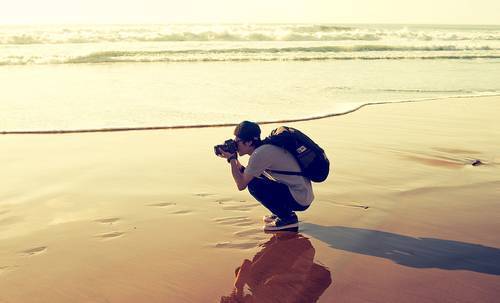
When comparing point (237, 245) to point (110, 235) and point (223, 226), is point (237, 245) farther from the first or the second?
point (110, 235)

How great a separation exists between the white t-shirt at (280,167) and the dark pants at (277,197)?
0.14 feet

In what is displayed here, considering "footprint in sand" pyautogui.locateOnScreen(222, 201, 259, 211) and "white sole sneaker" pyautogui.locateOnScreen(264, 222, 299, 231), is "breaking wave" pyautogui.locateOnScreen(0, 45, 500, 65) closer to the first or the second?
"footprint in sand" pyautogui.locateOnScreen(222, 201, 259, 211)

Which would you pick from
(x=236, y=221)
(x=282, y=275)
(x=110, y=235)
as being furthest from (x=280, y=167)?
(x=110, y=235)

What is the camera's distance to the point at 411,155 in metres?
7.40

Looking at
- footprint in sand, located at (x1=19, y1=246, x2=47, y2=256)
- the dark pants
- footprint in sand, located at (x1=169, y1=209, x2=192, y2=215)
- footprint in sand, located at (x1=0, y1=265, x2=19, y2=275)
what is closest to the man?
the dark pants

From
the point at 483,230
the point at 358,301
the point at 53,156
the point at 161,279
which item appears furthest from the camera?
the point at 53,156

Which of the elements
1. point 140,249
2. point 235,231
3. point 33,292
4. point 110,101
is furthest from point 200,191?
point 110,101

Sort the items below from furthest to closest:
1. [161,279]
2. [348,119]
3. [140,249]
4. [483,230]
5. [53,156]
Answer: [348,119] → [53,156] → [483,230] → [140,249] → [161,279]

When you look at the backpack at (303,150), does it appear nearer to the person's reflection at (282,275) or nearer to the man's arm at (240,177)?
the man's arm at (240,177)

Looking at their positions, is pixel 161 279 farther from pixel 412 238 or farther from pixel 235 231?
pixel 412 238

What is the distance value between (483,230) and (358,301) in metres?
1.80

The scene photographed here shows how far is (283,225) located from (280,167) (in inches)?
19.6

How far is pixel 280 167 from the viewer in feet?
14.7

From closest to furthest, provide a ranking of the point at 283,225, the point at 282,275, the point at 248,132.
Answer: the point at 282,275 → the point at 248,132 → the point at 283,225
